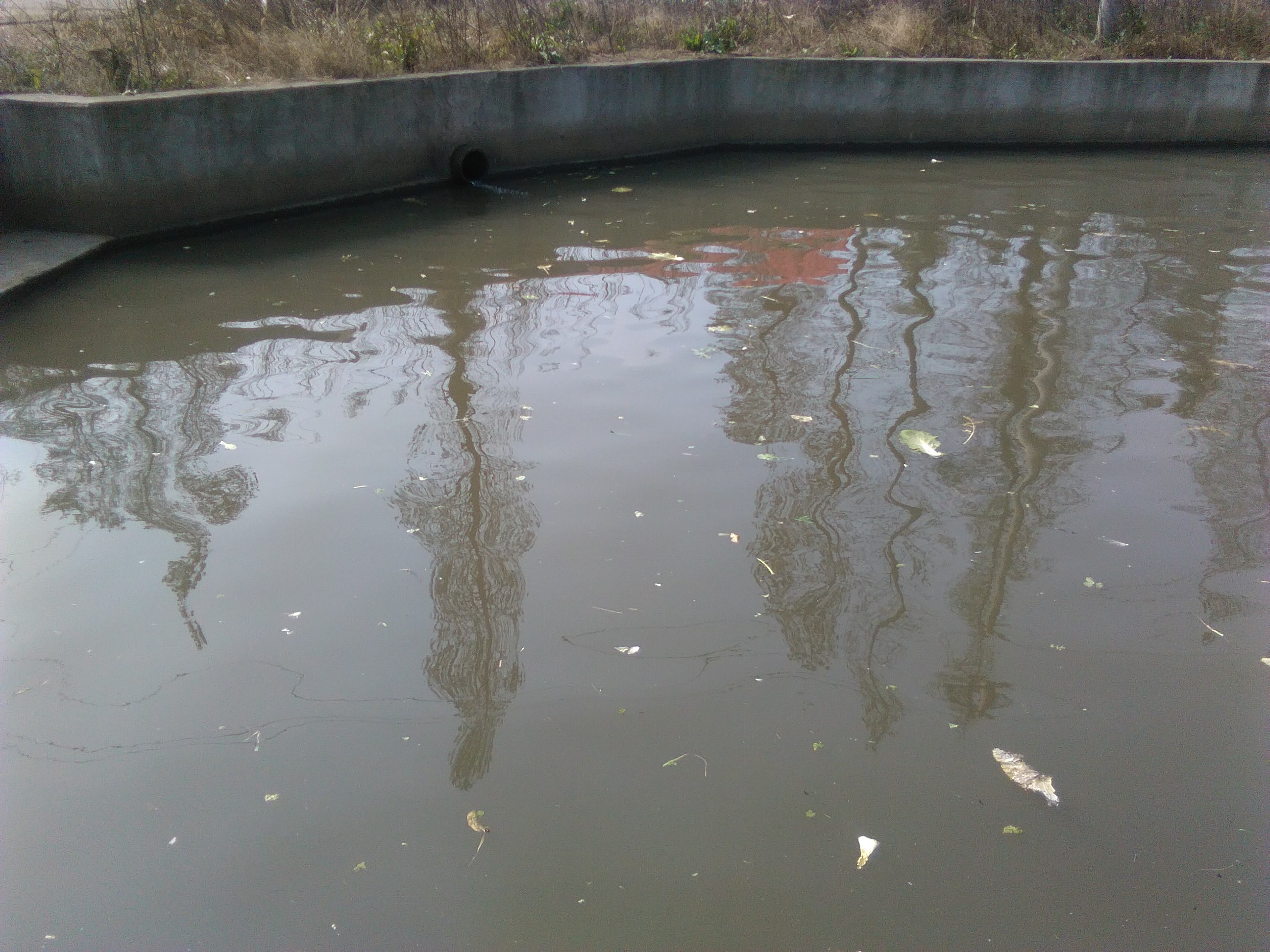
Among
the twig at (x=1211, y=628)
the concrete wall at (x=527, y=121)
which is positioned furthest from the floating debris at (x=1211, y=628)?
the concrete wall at (x=527, y=121)

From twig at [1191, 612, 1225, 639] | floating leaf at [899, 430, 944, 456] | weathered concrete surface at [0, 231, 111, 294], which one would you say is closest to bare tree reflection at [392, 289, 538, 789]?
floating leaf at [899, 430, 944, 456]

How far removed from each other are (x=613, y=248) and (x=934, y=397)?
12.5ft

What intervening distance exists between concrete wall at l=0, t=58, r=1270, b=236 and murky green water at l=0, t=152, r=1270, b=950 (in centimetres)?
170

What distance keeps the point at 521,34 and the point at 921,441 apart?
Result: 872 cm

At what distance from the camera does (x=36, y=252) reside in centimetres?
758

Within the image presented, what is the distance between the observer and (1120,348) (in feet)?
20.7

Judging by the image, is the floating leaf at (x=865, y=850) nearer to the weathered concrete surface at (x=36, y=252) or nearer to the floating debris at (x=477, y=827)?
the floating debris at (x=477, y=827)

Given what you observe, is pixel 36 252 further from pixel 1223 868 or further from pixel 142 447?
pixel 1223 868

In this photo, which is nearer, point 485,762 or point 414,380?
point 485,762

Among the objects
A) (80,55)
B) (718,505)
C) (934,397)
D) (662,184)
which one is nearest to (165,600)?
(718,505)

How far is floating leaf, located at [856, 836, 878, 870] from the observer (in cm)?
267

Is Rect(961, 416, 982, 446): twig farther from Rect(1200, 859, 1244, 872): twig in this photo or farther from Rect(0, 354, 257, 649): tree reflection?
Rect(0, 354, 257, 649): tree reflection

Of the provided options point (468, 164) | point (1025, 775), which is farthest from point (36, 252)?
point (1025, 775)

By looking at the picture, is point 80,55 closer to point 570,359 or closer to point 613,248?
point 613,248
